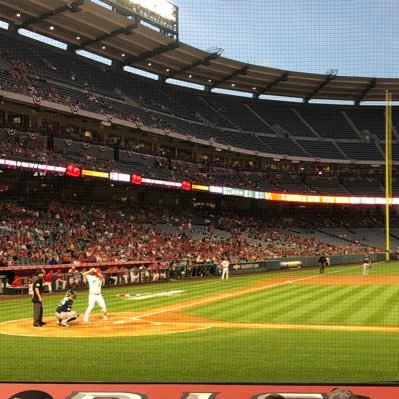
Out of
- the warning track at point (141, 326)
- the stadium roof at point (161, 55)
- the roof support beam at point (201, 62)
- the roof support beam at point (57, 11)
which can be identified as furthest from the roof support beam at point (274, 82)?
the warning track at point (141, 326)

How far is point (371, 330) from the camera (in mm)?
11289

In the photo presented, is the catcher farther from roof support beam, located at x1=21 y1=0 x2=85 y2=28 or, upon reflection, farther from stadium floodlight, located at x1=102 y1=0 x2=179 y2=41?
stadium floodlight, located at x1=102 y1=0 x2=179 y2=41

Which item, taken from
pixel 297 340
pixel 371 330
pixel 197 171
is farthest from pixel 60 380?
pixel 197 171

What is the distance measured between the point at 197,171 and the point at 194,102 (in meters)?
9.15

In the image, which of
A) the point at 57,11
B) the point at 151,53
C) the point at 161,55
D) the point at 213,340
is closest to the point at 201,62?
the point at 161,55

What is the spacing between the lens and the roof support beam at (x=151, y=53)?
3522 centimetres

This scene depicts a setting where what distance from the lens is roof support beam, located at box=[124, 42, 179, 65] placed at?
3522 cm

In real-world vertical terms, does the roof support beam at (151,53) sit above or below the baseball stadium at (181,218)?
above

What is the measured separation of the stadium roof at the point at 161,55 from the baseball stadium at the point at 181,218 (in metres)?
0.17

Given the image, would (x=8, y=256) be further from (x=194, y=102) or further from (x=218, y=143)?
(x=194, y=102)

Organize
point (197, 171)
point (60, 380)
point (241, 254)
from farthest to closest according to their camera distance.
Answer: point (197, 171) → point (241, 254) → point (60, 380)

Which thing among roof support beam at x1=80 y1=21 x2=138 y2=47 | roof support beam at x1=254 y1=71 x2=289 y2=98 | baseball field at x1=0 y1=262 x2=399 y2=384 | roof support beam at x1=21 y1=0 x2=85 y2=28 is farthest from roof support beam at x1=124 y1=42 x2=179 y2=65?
baseball field at x1=0 y1=262 x2=399 y2=384

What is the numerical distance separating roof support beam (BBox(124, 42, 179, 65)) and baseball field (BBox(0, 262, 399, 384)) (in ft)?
69.5

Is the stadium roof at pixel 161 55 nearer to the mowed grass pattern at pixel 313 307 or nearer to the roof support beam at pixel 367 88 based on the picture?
the roof support beam at pixel 367 88
